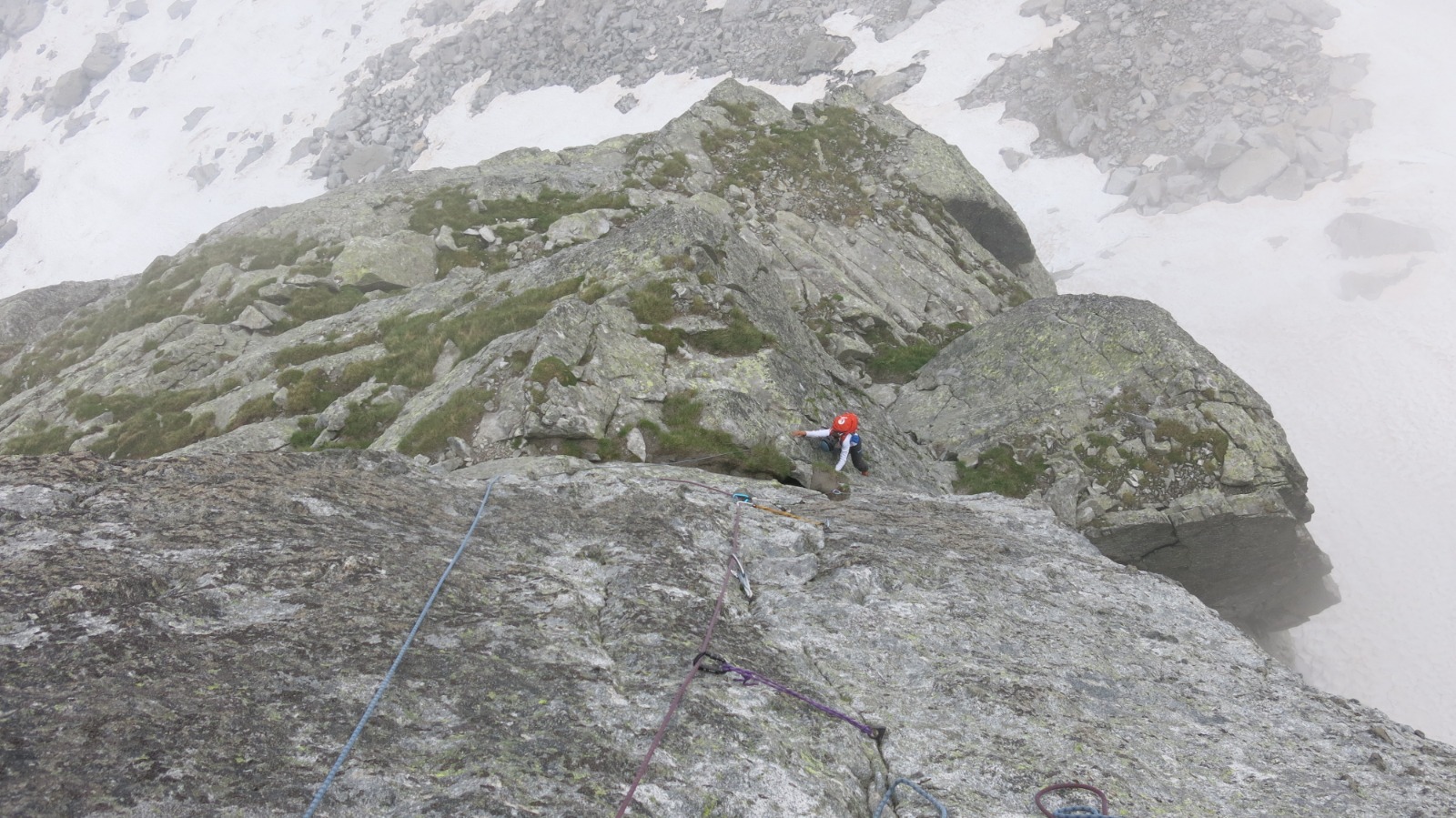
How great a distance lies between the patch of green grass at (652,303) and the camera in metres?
22.3

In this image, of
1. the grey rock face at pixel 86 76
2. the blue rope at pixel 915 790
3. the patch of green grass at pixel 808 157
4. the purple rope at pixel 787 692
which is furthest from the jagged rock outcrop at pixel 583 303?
the grey rock face at pixel 86 76

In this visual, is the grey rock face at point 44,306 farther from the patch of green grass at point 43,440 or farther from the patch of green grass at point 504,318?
the patch of green grass at point 504,318

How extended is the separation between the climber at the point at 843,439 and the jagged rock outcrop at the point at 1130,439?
840 cm

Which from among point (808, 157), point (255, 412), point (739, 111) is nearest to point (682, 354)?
point (255, 412)

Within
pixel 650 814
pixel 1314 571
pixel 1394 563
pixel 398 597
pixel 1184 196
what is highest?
pixel 398 597

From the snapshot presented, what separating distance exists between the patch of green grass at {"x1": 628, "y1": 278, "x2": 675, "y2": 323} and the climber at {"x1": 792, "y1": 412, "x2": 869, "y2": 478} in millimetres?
5836

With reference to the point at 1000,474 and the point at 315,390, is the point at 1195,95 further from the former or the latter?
the point at 315,390

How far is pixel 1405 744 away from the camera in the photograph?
9.70 meters

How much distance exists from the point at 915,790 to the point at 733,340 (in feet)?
50.8

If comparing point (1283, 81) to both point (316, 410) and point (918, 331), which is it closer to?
point (918, 331)

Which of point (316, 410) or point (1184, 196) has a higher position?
point (316, 410)

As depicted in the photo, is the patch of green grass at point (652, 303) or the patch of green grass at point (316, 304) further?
the patch of green grass at point (316, 304)

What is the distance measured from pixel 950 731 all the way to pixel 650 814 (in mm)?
4087

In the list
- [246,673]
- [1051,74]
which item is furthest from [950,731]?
[1051,74]
